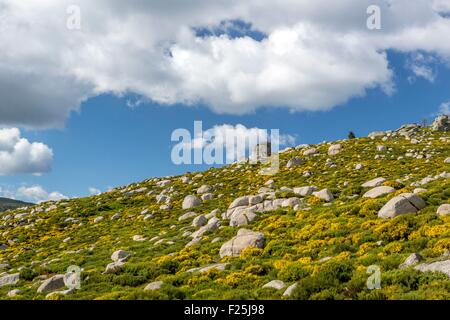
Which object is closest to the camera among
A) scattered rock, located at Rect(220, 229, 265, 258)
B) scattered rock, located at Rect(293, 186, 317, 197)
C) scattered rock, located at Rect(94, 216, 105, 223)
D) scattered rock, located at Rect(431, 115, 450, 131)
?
scattered rock, located at Rect(220, 229, 265, 258)

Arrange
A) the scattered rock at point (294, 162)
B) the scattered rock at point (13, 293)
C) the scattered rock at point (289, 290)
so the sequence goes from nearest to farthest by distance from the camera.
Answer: the scattered rock at point (289, 290) < the scattered rock at point (13, 293) < the scattered rock at point (294, 162)

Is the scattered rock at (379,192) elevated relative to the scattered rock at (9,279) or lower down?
elevated

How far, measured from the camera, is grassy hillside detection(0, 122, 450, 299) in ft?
49.0

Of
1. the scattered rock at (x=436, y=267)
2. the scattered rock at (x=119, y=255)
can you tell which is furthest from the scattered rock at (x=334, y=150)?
the scattered rock at (x=436, y=267)

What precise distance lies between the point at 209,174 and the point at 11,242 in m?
28.3

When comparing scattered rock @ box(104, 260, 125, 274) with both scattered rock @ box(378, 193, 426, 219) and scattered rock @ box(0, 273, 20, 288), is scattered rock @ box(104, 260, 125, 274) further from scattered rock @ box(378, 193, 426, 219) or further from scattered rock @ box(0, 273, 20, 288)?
scattered rock @ box(378, 193, 426, 219)

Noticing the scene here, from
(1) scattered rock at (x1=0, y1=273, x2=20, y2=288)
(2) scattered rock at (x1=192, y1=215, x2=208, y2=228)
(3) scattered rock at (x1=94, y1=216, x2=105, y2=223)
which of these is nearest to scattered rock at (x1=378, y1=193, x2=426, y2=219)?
(2) scattered rock at (x1=192, y1=215, x2=208, y2=228)

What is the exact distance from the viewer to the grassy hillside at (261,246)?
588 inches

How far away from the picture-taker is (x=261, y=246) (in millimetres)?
21484

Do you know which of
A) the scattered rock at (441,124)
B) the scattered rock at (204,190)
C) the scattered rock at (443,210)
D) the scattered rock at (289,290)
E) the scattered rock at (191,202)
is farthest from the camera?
the scattered rock at (441,124)

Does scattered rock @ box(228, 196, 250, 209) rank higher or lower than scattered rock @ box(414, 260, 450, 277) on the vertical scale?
higher

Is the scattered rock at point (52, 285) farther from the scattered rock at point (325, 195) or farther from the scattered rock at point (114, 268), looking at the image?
the scattered rock at point (325, 195)

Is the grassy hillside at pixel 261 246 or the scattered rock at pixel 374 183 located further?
the scattered rock at pixel 374 183
